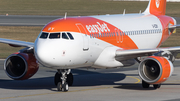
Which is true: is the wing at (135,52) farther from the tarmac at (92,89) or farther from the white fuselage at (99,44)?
the tarmac at (92,89)

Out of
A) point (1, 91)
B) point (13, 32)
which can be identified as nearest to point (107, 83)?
point (1, 91)

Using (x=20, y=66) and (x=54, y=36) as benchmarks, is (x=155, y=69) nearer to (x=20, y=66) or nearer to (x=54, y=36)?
(x=54, y=36)

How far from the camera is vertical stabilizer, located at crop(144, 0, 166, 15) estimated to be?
1403 inches

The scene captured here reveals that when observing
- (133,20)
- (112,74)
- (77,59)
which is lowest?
(112,74)

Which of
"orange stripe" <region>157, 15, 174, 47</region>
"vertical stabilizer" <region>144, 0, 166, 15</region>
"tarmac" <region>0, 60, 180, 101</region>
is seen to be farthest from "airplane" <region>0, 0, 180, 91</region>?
"vertical stabilizer" <region>144, 0, 166, 15</region>

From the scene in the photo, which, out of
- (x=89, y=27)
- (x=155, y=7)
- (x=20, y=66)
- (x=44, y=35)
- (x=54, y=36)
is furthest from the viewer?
(x=155, y=7)

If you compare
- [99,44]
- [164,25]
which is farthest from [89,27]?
[164,25]

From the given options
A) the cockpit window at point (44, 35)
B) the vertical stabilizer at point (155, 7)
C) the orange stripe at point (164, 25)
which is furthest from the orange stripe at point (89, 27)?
the vertical stabilizer at point (155, 7)

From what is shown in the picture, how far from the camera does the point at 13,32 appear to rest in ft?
208

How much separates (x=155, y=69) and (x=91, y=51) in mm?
4050

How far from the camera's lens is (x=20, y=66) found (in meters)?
27.2

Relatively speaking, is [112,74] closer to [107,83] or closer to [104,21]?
[107,83]

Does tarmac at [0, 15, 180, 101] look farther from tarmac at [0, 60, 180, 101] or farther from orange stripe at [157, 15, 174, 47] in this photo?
orange stripe at [157, 15, 174, 47]

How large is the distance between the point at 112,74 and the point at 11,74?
10.0 metres
